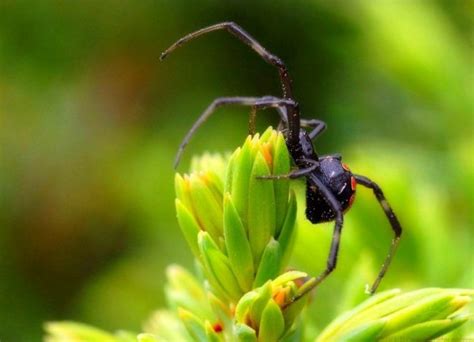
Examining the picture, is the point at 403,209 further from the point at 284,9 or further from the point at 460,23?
the point at 284,9

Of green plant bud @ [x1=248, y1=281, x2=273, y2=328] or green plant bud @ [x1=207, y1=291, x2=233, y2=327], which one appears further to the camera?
green plant bud @ [x1=207, y1=291, x2=233, y2=327]

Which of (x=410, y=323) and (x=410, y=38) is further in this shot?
(x=410, y=38)

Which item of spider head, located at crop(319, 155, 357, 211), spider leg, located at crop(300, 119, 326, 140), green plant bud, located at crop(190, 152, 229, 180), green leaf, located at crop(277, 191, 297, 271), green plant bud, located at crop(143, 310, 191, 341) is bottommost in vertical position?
green plant bud, located at crop(143, 310, 191, 341)

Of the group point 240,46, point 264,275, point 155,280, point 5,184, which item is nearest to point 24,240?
point 5,184

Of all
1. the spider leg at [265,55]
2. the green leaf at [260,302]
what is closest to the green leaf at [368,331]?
the green leaf at [260,302]

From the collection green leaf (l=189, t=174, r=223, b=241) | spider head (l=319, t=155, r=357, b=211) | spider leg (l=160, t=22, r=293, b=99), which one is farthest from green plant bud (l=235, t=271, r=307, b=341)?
spider leg (l=160, t=22, r=293, b=99)

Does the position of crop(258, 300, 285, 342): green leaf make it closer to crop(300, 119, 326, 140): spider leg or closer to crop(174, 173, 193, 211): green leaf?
crop(174, 173, 193, 211): green leaf

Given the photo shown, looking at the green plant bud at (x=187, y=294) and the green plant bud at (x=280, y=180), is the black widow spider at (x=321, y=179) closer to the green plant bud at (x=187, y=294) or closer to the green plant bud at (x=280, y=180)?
the green plant bud at (x=280, y=180)
